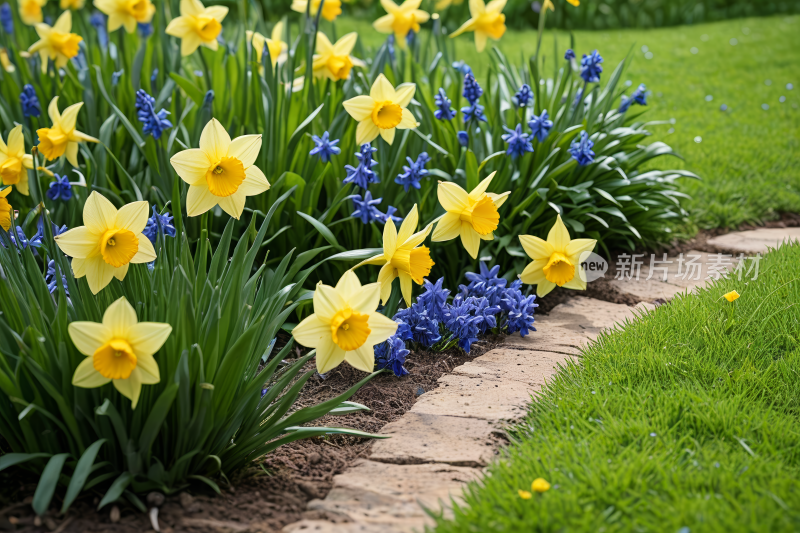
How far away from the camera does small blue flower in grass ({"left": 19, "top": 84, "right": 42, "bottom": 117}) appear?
3121mm

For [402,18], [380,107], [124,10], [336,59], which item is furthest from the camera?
[402,18]

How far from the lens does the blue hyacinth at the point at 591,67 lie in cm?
304

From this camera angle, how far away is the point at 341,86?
10.4ft

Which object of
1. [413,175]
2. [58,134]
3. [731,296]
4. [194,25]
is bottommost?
[731,296]

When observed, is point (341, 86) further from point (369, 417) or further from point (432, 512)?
point (432, 512)

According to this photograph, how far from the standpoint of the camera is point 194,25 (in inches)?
118

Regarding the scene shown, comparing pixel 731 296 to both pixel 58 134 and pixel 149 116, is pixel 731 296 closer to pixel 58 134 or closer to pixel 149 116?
pixel 149 116

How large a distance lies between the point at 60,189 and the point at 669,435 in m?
2.34

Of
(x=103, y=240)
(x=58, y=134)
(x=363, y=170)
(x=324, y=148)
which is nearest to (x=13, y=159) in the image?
(x=58, y=134)

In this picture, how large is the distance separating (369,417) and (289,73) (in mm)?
1730

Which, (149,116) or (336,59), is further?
(336,59)

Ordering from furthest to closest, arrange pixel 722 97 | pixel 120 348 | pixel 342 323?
pixel 722 97 < pixel 342 323 < pixel 120 348

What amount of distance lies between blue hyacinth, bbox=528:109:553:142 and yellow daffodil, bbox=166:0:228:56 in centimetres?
147

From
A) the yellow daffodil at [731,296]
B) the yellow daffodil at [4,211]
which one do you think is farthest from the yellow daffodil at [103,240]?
the yellow daffodil at [731,296]
